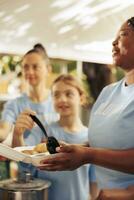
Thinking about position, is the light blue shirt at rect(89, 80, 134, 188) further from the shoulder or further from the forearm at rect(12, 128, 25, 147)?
the forearm at rect(12, 128, 25, 147)

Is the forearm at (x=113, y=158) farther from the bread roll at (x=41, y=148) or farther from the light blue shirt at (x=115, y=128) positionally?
the bread roll at (x=41, y=148)

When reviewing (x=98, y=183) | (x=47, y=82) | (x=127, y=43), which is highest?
(x=127, y=43)

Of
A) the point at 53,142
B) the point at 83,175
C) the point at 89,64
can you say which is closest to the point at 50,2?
the point at 89,64

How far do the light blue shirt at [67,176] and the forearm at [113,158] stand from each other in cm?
36

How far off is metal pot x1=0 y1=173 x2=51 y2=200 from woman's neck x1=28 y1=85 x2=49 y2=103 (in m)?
0.35

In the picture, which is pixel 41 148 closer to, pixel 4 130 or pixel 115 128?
pixel 4 130

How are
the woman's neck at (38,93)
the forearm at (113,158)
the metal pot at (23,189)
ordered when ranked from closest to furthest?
the forearm at (113,158)
the metal pot at (23,189)
the woman's neck at (38,93)

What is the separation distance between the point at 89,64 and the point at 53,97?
9.3 inches

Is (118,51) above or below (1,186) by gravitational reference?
above

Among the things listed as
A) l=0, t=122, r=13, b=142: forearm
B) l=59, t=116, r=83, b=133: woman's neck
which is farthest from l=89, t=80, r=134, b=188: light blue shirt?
l=0, t=122, r=13, b=142: forearm

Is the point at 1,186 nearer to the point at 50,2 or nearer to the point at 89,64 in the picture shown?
the point at 89,64

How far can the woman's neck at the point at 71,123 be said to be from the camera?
5.63 ft

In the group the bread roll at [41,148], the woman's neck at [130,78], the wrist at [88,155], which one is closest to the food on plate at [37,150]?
the bread roll at [41,148]

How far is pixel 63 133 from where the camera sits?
171 centimetres
